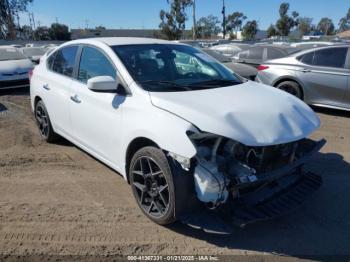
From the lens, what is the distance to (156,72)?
411 centimetres

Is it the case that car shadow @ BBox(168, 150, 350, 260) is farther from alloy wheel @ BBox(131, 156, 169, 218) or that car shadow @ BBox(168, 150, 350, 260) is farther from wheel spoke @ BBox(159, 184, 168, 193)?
wheel spoke @ BBox(159, 184, 168, 193)

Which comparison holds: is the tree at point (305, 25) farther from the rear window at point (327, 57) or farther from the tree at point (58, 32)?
the rear window at point (327, 57)

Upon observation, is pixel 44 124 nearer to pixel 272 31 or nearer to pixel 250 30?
pixel 250 30

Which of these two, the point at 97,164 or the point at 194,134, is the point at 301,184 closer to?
the point at 194,134

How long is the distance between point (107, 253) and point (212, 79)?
231 centimetres

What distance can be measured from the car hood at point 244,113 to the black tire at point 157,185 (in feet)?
1.48

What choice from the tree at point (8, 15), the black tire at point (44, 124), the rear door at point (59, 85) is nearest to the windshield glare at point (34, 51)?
the black tire at point (44, 124)

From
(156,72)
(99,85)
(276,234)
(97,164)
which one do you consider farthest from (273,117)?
(97,164)

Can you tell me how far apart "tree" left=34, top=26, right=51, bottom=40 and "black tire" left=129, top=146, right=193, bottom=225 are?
83.9 metres

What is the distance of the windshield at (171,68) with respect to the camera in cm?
391

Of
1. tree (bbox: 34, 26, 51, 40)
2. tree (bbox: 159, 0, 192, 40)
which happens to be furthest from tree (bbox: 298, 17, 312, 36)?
tree (bbox: 34, 26, 51, 40)

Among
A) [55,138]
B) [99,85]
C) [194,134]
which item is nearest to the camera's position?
[194,134]

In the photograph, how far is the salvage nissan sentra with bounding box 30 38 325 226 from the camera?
313cm

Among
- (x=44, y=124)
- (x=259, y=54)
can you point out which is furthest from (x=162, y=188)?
(x=259, y=54)
